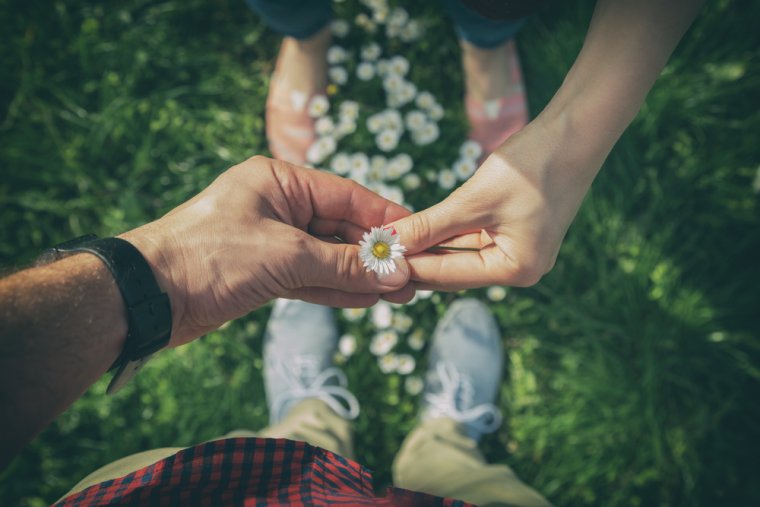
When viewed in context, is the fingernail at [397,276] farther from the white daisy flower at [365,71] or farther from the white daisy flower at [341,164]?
the white daisy flower at [365,71]

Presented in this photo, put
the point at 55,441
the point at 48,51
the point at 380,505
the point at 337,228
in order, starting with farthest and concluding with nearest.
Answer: the point at 48,51, the point at 55,441, the point at 337,228, the point at 380,505

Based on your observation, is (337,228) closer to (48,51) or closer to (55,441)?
(55,441)

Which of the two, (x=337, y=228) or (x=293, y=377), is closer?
(x=337, y=228)

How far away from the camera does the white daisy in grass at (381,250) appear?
1431 mm

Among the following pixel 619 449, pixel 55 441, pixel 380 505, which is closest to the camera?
pixel 380 505

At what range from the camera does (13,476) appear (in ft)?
6.97

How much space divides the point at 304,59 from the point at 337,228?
0.90 metres

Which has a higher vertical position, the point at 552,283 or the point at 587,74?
the point at 587,74

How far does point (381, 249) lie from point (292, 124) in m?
0.95

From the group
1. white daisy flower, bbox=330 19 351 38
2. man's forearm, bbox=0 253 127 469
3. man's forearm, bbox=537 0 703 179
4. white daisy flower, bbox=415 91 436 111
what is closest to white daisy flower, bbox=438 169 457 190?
white daisy flower, bbox=415 91 436 111

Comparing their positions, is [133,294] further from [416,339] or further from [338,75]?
[338,75]

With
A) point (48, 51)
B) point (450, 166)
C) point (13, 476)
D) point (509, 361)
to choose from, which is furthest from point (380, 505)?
point (48, 51)

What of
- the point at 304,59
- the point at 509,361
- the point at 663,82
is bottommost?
the point at 509,361

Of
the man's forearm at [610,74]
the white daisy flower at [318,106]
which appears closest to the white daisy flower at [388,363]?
the white daisy flower at [318,106]
